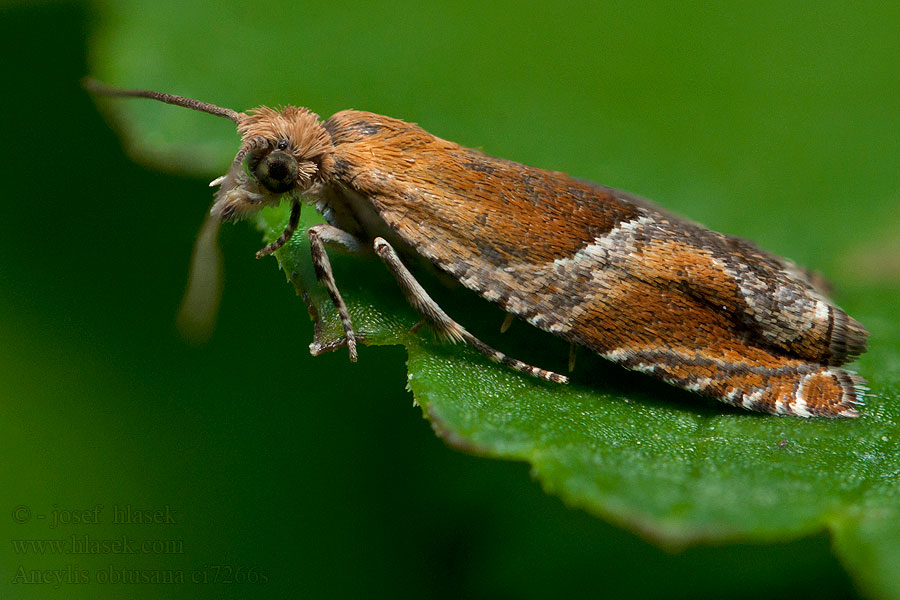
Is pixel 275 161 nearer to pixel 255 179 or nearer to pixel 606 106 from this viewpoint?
pixel 255 179

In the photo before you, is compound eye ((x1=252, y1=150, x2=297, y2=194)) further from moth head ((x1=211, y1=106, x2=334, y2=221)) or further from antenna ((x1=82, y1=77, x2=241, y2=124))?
antenna ((x1=82, y1=77, x2=241, y2=124))

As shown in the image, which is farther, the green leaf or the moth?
the green leaf

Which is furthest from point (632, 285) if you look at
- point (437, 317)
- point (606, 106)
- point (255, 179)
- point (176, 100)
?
point (176, 100)

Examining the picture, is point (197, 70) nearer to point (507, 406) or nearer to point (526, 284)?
point (526, 284)

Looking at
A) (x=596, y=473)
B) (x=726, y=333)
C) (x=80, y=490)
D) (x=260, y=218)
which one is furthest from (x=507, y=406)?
(x=80, y=490)

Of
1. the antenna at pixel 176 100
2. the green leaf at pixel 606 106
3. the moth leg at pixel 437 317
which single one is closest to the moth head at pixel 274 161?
the antenna at pixel 176 100

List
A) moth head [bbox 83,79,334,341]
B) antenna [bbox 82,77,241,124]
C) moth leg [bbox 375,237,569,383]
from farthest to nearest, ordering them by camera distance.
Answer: antenna [bbox 82,77,241,124], moth head [bbox 83,79,334,341], moth leg [bbox 375,237,569,383]

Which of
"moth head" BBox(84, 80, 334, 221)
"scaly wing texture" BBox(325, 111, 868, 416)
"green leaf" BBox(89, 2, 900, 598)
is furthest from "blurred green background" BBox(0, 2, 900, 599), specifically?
"scaly wing texture" BBox(325, 111, 868, 416)
